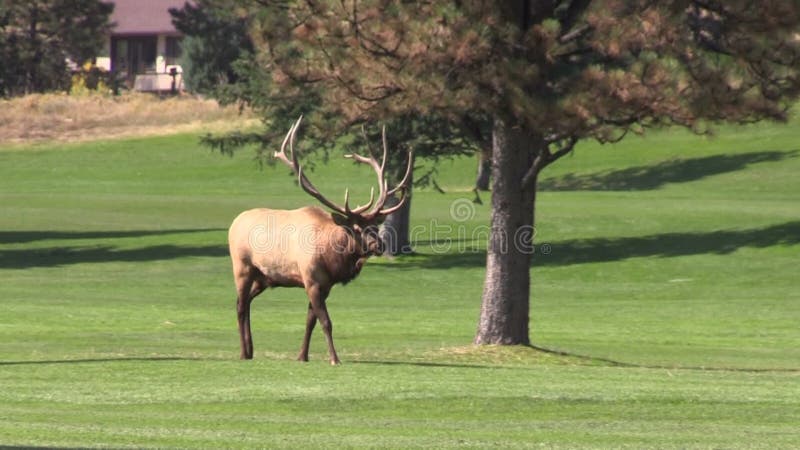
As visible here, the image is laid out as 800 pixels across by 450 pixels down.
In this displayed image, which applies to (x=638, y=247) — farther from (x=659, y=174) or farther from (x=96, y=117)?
(x=96, y=117)

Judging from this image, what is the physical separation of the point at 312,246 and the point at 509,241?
4287 millimetres

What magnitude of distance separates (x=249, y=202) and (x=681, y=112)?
3984 cm

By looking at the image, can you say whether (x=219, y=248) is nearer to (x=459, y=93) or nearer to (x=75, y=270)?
(x=75, y=270)

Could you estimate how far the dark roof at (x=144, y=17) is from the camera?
104 metres

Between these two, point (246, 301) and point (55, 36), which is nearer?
point (246, 301)

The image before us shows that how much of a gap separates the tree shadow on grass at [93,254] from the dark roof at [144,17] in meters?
59.5

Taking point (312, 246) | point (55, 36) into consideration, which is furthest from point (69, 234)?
point (55, 36)

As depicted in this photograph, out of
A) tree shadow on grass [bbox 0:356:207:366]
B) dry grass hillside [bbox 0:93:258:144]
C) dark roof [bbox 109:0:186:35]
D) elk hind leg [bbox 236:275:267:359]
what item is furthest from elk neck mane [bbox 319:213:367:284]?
dark roof [bbox 109:0:186:35]

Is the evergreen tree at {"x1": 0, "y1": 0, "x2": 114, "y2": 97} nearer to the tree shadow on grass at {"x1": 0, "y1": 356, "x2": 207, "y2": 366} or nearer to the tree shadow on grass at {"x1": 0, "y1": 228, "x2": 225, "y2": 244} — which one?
the tree shadow on grass at {"x1": 0, "y1": 228, "x2": 225, "y2": 244}

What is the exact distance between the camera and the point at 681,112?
19.2 meters

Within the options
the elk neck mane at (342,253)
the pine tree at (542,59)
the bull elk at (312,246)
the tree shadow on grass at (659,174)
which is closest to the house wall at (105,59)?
the tree shadow on grass at (659,174)

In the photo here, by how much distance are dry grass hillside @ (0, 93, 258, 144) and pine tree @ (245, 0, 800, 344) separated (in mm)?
60777

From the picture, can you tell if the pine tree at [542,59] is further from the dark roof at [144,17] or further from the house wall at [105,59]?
the house wall at [105,59]

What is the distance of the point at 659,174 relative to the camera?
66625 mm
